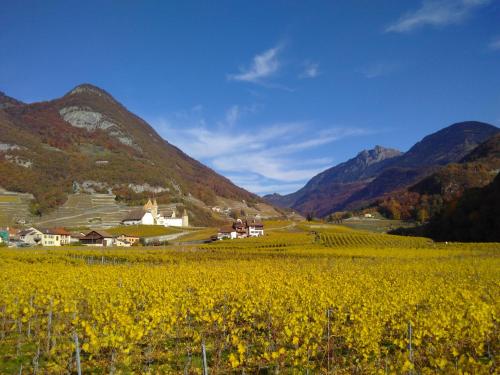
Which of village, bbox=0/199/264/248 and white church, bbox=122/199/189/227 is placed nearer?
village, bbox=0/199/264/248

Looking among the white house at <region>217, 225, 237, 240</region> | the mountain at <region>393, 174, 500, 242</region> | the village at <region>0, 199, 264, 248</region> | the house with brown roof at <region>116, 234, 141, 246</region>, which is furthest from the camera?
the white house at <region>217, 225, 237, 240</region>

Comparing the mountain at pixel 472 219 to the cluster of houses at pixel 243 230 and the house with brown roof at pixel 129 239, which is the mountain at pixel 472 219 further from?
the house with brown roof at pixel 129 239

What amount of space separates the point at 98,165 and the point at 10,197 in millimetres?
52281

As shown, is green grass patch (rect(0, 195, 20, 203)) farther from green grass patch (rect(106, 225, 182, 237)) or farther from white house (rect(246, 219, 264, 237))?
white house (rect(246, 219, 264, 237))

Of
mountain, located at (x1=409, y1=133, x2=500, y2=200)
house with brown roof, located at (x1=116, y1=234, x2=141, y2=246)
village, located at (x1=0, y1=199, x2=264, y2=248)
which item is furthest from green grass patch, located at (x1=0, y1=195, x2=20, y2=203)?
mountain, located at (x1=409, y1=133, x2=500, y2=200)

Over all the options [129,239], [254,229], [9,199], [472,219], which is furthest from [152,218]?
[472,219]

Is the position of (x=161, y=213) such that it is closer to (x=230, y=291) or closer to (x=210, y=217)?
(x=210, y=217)

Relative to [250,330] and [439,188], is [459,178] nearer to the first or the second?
[439,188]

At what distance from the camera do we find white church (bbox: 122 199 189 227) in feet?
376

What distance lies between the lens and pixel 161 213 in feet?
456

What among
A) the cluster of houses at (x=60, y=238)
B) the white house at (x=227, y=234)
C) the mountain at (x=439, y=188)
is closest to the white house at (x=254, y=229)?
the white house at (x=227, y=234)

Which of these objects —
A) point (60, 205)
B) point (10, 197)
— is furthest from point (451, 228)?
point (10, 197)

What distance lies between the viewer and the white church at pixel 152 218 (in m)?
115

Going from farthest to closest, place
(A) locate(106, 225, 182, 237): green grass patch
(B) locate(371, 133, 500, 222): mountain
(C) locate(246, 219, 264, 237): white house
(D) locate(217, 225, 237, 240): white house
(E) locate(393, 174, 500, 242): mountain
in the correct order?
(B) locate(371, 133, 500, 222): mountain < (C) locate(246, 219, 264, 237): white house < (A) locate(106, 225, 182, 237): green grass patch < (D) locate(217, 225, 237, 240): white house < (E) locate(393, 174, 500, 242): mountain
